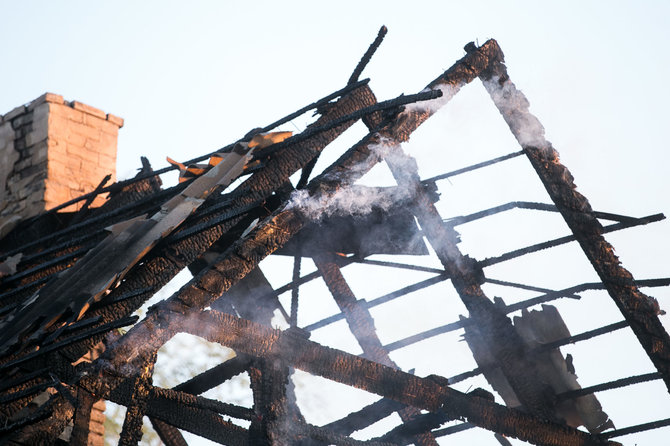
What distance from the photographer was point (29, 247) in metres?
7.59

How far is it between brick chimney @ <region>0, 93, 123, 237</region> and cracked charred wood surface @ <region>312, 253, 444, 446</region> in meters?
2.38

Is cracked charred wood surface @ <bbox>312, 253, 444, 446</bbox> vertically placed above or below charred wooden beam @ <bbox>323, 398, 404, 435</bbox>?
above

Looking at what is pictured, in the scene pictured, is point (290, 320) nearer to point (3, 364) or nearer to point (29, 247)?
point (29, 247)

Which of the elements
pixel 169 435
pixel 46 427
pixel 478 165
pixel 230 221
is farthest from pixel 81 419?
pixel 478 165

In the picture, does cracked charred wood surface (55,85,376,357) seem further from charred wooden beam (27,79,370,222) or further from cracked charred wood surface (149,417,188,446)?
cracked charred wood surface (149,417,188,446)

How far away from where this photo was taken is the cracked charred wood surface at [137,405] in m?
4.86

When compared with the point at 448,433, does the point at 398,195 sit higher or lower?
higher

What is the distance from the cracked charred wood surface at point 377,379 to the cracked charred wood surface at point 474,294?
0.41 m

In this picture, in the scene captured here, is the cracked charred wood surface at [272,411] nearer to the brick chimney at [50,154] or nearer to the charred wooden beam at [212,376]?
the charred wooden beam at [212,376]

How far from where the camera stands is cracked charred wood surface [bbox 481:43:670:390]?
23.2 feet

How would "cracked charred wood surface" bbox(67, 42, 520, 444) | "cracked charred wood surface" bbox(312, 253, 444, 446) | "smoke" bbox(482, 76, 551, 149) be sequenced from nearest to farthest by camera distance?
"cracked charred wood surface" bbox(67, 42, 520, 444) < "smoke" bbox(482, 76, 551, 149) < "cracked charred wood surface" bbox(312, 253, 444, 446)

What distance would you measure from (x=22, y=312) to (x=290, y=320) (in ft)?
8.82

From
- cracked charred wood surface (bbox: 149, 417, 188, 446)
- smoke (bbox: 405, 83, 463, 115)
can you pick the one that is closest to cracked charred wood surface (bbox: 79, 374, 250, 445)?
cracked charred wood surface (bbox: 149, 417, 188, 446)

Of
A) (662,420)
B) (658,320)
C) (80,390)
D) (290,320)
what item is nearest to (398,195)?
(290,320)
